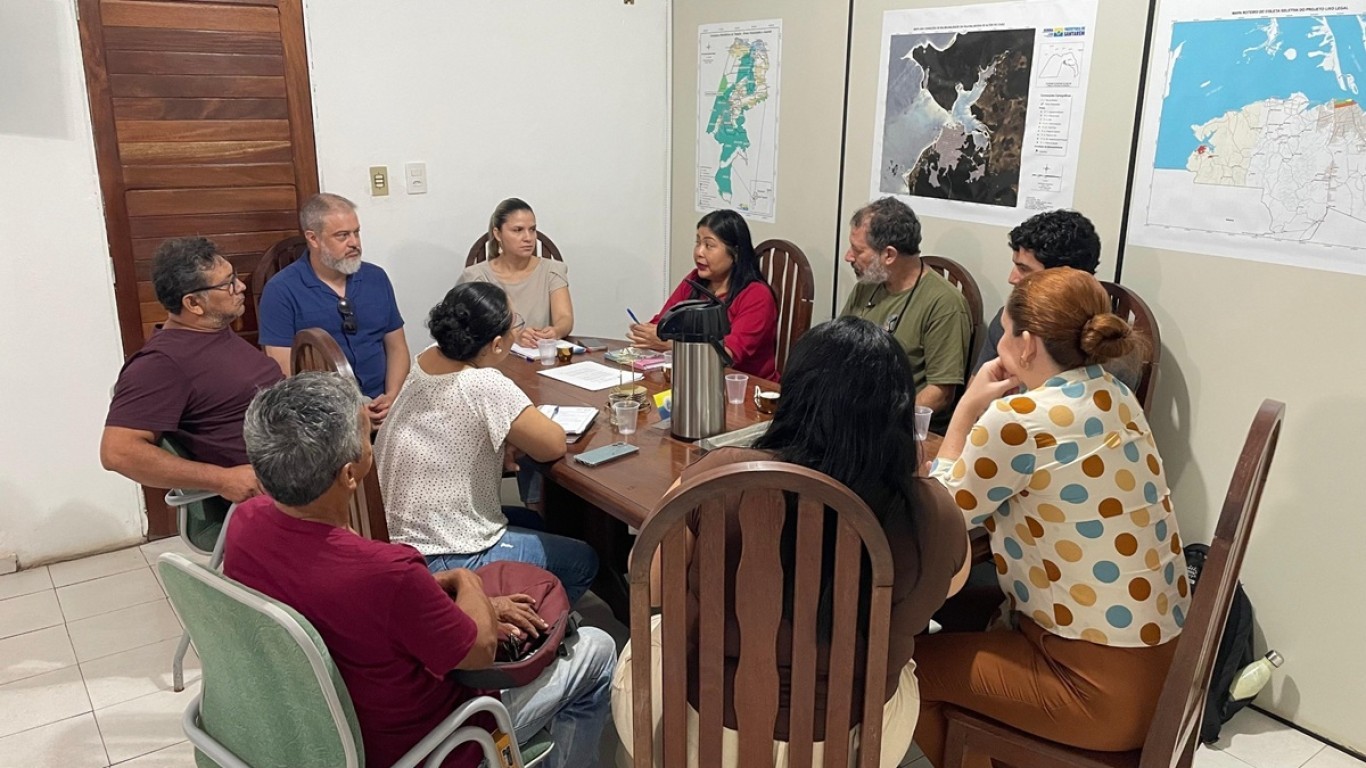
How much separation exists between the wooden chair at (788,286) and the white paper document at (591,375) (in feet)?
2.45

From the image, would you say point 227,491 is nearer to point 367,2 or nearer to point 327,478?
point 327,478

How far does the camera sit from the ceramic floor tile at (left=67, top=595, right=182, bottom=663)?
2.72 meters

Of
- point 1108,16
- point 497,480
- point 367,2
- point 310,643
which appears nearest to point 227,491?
point 497,480

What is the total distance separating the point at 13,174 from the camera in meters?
2.95

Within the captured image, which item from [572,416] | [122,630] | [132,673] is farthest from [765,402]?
[122,630]

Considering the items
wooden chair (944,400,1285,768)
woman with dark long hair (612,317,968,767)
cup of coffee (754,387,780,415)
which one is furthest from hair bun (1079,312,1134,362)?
cup of coffee (754,387,780,415)

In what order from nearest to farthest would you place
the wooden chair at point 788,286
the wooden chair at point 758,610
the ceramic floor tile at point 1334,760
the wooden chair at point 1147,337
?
the wooden chair at point 758,610, the ceramic floor tile at point 1334,760, the wooden chair at point 1147,337, the wooden chair at point 788,286

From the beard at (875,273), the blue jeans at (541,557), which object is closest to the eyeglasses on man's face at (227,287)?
the blue jeans at (541,557)

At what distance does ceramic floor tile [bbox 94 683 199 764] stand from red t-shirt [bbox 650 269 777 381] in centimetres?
182

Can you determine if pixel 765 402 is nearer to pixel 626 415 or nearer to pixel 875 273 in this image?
pixel 626 415

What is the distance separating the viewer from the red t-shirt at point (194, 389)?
2.22 m

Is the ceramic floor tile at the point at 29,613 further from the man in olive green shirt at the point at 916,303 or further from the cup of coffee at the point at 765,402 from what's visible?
the man in olive green shirt at the point at 916,303

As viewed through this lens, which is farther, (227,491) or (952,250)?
(952,250)

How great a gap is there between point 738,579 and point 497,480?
1011 millimetres
